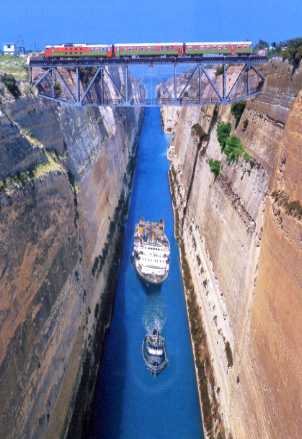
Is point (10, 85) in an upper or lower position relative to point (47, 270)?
upper

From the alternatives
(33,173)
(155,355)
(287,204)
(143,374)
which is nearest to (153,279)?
→ (155,355)

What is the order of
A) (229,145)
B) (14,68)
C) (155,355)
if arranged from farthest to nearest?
(14,68) < (229,145) < (155,355)

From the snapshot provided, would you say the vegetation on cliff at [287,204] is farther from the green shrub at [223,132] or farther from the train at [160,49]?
the train at [160,49]

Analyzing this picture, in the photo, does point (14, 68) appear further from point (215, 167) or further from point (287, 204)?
point (287, 204)

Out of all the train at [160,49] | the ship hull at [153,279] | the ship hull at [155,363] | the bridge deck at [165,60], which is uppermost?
the train at [160,49]

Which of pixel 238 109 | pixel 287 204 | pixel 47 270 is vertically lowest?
pixel 47 270

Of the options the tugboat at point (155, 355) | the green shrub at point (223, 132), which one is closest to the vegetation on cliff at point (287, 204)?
the tugboat at point (155, 355)

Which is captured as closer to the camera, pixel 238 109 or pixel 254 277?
pixel 254 277

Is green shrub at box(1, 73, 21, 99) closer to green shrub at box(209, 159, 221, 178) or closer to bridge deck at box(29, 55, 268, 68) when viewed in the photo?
bridge deck at box(29, 55, 268, 68)
